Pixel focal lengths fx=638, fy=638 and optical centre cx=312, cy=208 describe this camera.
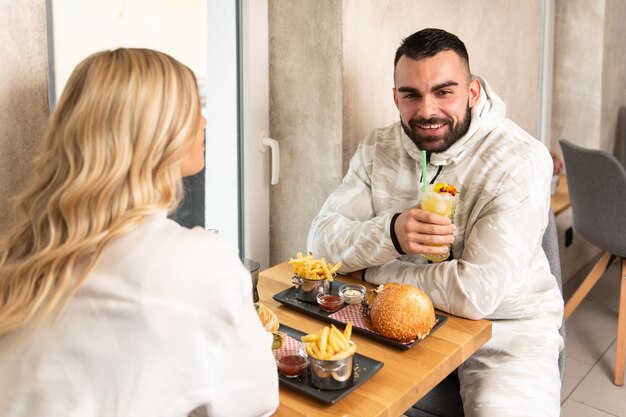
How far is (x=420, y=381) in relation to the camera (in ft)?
4.11

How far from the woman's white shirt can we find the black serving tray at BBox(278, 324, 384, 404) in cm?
24

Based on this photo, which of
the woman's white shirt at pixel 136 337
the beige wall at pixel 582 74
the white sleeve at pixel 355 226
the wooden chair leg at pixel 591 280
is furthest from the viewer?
the beige wall at pixel 582 74

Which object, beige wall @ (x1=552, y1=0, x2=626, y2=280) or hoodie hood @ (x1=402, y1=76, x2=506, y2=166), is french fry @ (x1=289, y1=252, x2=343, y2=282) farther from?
beige wall @ (x1=552, y1=0, x2=626, y2=280)

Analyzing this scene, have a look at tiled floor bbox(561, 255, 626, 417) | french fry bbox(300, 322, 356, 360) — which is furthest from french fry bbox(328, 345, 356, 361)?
tiled floor bbox(561, 255, 626, 417)

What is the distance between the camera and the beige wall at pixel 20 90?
1338 mm

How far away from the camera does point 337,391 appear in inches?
46.5

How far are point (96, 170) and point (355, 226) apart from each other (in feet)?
3.04

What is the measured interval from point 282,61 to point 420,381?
1.27m

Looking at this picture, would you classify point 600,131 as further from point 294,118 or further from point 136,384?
point 136,384

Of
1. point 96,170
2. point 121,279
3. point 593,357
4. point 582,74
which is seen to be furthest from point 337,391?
point 582,74

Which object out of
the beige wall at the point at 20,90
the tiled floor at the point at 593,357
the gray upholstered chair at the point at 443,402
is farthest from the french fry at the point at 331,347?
the tiled floor at the point at 593,357

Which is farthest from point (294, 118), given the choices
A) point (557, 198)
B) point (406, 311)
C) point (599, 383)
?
point (557, 198)

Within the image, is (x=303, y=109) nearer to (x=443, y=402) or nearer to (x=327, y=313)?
(x=327, y=313)

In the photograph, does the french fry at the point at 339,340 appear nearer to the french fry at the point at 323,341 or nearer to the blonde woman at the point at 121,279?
the french fry at the point at 323,341
